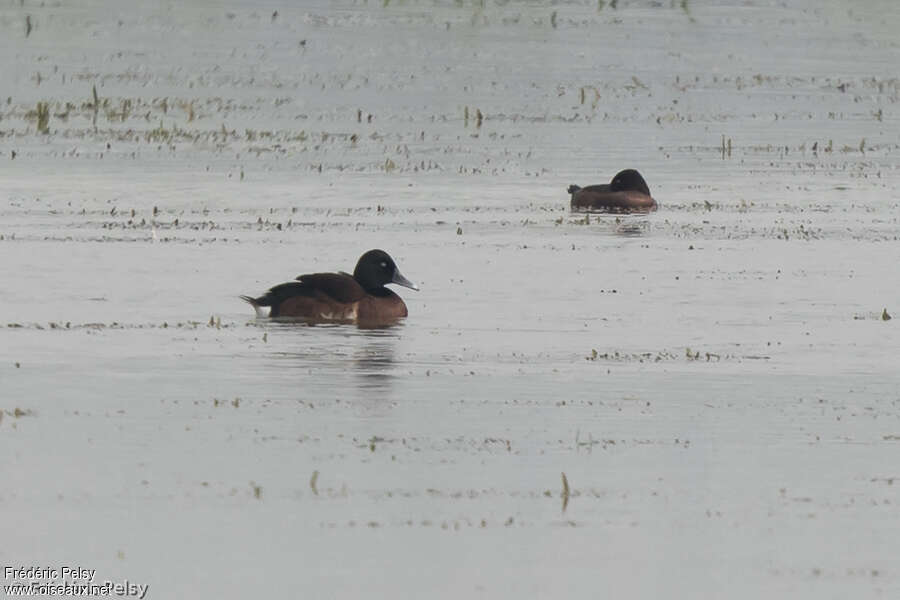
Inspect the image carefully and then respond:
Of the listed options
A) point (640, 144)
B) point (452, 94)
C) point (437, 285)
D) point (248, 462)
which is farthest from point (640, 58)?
point (248, 462)

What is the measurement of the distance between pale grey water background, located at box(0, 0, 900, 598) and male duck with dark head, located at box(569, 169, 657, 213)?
17.2 inches

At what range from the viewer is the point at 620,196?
98.9ft

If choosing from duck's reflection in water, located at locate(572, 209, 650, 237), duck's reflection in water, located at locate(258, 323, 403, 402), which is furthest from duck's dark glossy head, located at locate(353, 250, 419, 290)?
duck's reflection in water, located at locate(572, 209, 650, 237)

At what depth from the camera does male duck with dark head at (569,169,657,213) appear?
98.7 feet

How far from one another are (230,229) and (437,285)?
17.8ft

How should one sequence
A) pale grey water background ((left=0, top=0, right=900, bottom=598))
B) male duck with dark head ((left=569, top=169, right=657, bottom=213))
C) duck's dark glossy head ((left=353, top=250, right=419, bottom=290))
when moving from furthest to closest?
1. male duck with dark head ((left=569, top=169, right=657, bottom=213))
2. duck's dark glossy head ((left=353, top=250, right=419, bottom=290))
3. pale grey water background ((left=0, top=0, right=900, bottom=598))

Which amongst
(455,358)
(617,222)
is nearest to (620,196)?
(617,222)

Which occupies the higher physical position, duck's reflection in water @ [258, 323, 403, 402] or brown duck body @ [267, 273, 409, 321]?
brown duck body @ [267, 273, 409, 321]

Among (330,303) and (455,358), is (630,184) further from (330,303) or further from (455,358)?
(455,358)

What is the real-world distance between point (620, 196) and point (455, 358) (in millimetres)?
13343

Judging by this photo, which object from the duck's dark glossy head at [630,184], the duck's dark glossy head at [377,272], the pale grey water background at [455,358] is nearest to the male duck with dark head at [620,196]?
the duck's dark glossy head at [630,184]

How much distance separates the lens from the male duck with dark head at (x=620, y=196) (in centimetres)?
3009

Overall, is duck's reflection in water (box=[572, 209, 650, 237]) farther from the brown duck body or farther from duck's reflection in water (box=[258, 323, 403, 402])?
duck's reflection in water (box=[258, 323, 403, 402])

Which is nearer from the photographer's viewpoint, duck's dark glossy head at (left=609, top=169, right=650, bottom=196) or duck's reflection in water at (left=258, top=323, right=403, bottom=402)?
duck's reflection in water at (left=258, top=323, right=403, bottom=402)
